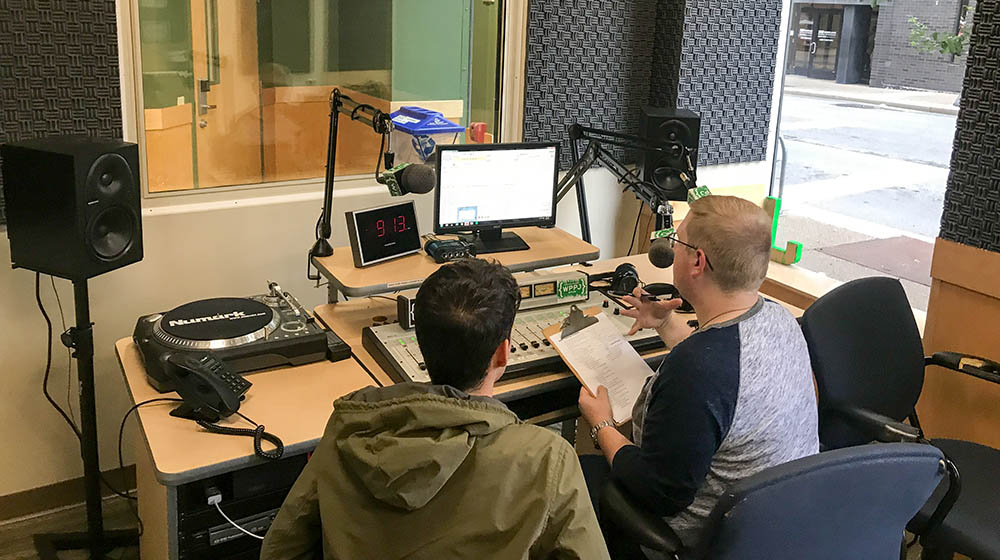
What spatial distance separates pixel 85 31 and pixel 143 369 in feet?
3.36

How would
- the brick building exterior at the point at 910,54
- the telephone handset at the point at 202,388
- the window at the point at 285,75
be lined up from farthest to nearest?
the brick building exterior at the point at 910,54, the window at the point at 285,75, the telephone handset at the point at 202,388

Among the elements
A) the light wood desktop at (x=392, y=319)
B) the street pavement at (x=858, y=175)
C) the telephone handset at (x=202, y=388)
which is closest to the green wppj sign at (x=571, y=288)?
the light wood desktop at (x=392, y=319)

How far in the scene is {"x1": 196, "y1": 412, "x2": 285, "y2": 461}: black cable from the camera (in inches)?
71.3

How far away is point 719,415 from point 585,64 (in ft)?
7.16

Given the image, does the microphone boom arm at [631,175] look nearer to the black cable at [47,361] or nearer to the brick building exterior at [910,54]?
the brick building exterior at [910,54]

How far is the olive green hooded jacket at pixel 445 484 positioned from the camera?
4.15 ft

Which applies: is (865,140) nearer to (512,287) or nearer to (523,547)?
(512,287)

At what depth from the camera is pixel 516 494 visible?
51.7 inches

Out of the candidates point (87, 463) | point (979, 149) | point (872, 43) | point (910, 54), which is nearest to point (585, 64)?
point (872, 43)

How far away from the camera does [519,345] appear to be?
229 centimetres

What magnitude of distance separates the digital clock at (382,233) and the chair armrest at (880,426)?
1.27m

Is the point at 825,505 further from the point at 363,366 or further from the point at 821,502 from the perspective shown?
the point at 363,366

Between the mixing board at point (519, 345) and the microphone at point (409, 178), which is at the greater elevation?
the microphone at point (409, 178)

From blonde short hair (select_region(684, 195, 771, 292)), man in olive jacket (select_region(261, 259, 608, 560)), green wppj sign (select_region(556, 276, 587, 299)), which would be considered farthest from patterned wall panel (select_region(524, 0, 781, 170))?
man in olive jacket (select_region(261, 259, 608, 560))
